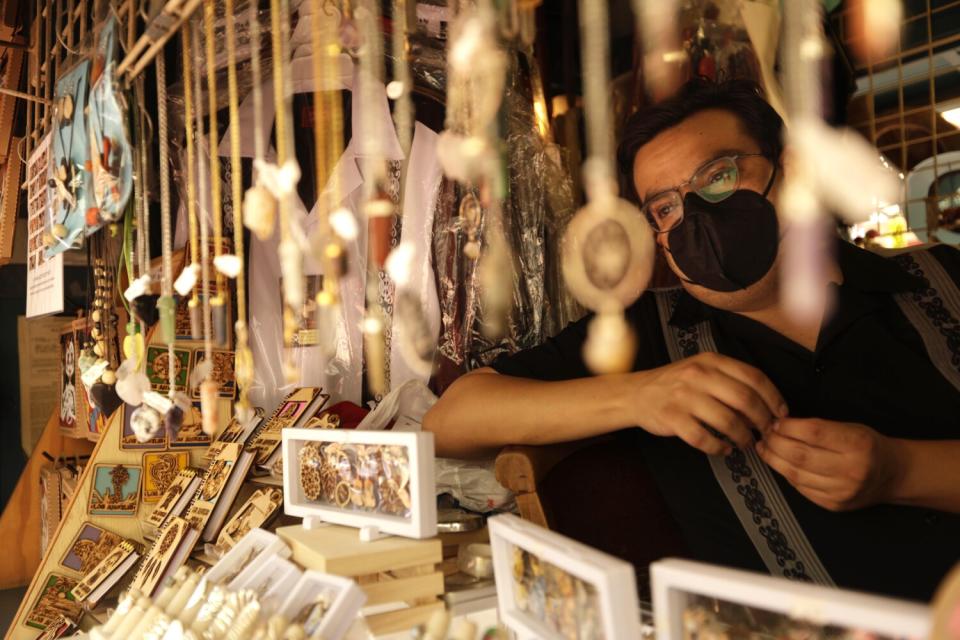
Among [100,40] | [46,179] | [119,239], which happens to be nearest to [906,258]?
[100,40]


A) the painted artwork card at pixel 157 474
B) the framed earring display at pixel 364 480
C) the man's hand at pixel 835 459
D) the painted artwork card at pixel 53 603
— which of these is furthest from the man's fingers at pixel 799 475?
the painted artwork card at pixel 53 603

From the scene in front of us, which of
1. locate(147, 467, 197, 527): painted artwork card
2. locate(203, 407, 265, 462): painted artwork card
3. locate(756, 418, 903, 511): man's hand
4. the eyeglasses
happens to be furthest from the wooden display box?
locate(147, 467, 197, 527): painted artwork card

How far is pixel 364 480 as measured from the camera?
1144mm

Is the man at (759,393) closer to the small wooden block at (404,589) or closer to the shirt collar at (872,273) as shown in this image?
the shirt collar at (872,273)

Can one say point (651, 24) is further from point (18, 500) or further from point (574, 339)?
point (18, 500)

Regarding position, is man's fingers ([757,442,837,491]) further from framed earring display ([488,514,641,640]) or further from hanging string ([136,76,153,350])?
hanging string ([136,76,153,350])

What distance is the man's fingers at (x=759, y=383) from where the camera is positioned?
0.92 m

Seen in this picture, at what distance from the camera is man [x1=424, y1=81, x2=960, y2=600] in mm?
947

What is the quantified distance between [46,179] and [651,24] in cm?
191

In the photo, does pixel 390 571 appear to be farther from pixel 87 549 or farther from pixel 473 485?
pixel 87 549

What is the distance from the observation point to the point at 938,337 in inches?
44.5

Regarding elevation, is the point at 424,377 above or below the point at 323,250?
below

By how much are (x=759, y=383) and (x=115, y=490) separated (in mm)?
1995

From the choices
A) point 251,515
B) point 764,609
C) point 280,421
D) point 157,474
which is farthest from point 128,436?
point 764,609
